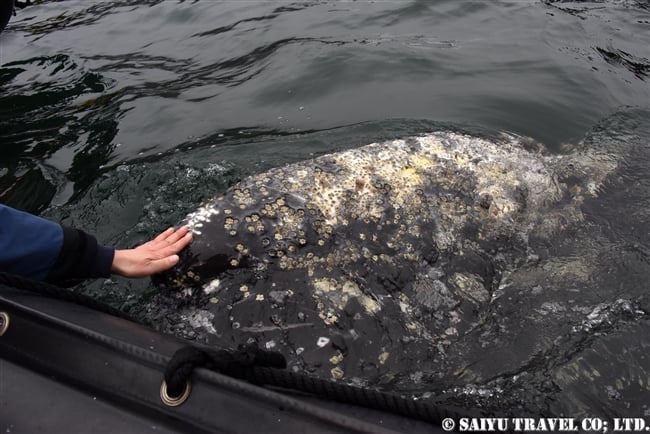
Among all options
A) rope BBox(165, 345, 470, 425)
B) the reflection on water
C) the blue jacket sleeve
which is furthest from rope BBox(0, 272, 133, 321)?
the reflection on water

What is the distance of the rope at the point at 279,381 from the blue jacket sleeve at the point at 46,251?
40.9 inches

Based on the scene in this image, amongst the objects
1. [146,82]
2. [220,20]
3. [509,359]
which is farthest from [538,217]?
[220,20]

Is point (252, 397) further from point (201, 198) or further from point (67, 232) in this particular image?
point (201, 198)

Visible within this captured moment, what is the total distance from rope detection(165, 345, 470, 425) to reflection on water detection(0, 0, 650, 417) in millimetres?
1112

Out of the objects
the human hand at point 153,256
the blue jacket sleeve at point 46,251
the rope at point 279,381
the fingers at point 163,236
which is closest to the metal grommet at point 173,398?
the rope at point 279,381

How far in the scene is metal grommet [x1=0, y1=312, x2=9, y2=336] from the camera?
5.18ft

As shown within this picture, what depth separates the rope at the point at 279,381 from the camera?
1425 millimetres

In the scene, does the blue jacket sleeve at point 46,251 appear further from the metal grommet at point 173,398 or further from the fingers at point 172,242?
the metal grommet at point 173,398

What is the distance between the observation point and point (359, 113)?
17.5 feet

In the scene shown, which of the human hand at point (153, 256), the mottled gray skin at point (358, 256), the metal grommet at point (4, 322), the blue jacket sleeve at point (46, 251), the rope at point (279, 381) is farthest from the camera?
the mottled gray skin at point (358, 256)

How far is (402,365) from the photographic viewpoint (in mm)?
2561

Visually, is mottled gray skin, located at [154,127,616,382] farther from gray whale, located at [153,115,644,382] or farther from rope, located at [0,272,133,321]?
rope, located at [0,272,133,321]

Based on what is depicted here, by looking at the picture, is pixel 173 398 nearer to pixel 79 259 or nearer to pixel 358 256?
pixel 79 259

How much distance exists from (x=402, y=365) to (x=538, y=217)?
74.2 inches
